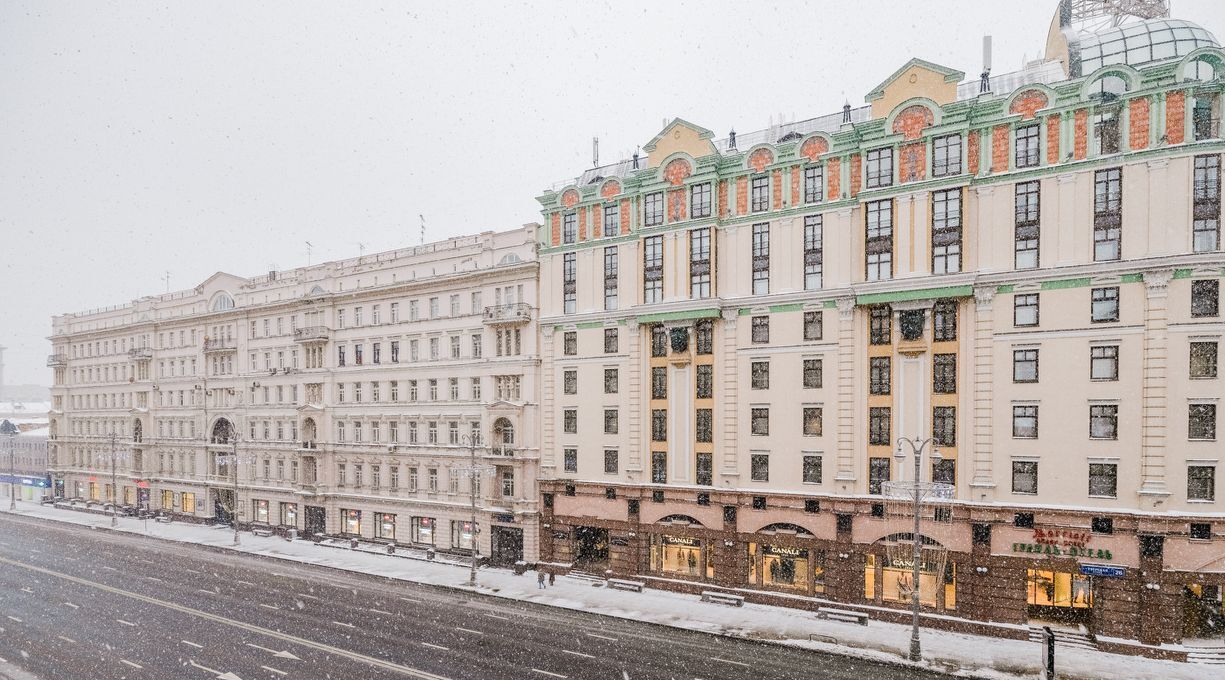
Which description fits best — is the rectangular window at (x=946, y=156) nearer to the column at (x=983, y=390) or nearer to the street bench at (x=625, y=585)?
the column at (x=983, y=390)

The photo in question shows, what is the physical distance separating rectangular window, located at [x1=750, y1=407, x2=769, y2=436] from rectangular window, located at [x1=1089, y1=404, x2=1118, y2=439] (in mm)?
15805

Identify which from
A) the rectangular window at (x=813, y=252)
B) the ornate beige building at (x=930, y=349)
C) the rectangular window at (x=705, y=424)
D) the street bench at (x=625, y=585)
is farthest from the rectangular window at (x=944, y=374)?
the street bench at (x=625, y=585)

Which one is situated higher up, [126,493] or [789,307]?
[789,307]

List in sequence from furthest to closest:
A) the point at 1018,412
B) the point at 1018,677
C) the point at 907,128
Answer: the point at 907,128
the point at 1018,412
the point at 1018,677

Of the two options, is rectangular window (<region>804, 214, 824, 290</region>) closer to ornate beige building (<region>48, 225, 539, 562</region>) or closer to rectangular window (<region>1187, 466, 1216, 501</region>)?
rectangular window (<region>1187, 466, 1216, 501</region>)

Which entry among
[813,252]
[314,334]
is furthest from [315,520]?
[813,252]

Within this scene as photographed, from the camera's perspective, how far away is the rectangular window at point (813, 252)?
3997 centimetres

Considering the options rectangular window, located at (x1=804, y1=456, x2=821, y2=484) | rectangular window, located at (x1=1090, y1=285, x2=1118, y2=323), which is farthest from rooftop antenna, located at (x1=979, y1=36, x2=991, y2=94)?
rectangular window, located at (x1=804, y1=456, x2=821, y2=484)

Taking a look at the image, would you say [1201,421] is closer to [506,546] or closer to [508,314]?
[508,314]

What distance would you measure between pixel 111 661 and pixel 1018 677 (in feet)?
125

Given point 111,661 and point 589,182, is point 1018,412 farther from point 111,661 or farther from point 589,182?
point 111,661

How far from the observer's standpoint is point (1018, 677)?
28.8m

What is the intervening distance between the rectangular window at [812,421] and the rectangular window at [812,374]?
1240 mm

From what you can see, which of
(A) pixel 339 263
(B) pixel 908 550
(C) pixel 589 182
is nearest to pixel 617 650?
(B) pixel 908 550
